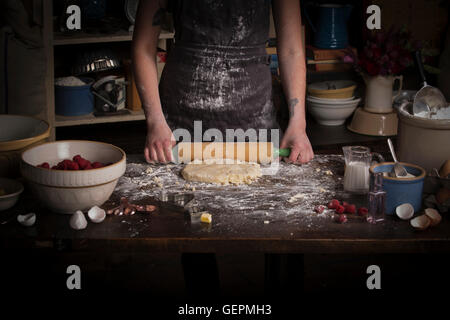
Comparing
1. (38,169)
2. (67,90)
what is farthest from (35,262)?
(38,169)

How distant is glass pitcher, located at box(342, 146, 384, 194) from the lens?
184cm

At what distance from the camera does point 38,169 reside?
1646 mm

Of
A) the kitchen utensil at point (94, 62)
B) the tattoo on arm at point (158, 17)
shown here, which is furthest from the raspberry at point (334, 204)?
the kitchen utensil at point (94, 62)

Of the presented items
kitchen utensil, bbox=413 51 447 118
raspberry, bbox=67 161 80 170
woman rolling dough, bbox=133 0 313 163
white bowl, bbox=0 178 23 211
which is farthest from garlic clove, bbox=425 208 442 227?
white bowl, bbox=0 178 23 211

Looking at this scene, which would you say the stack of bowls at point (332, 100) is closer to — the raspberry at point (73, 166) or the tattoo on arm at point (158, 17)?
the tattoo on arm at point (158, 17)

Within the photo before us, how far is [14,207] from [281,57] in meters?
1.15

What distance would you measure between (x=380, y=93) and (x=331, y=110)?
1.09 ft

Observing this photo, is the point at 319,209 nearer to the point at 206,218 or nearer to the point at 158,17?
the point at 206,218

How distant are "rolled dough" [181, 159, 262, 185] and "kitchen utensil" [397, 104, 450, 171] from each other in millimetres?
476

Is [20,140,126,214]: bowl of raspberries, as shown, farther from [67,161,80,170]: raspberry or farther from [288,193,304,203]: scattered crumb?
[288,193,304,203]: scattered crumb

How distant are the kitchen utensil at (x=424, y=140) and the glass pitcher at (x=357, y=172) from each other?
5.9 inches

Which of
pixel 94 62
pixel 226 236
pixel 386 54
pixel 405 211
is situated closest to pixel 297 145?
pixel 405 211

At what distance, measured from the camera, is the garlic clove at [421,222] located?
160 cm

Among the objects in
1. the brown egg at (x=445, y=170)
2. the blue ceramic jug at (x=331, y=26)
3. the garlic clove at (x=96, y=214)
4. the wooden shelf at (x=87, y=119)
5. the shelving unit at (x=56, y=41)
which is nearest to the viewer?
the garlic clove at (x=96, y=214)
